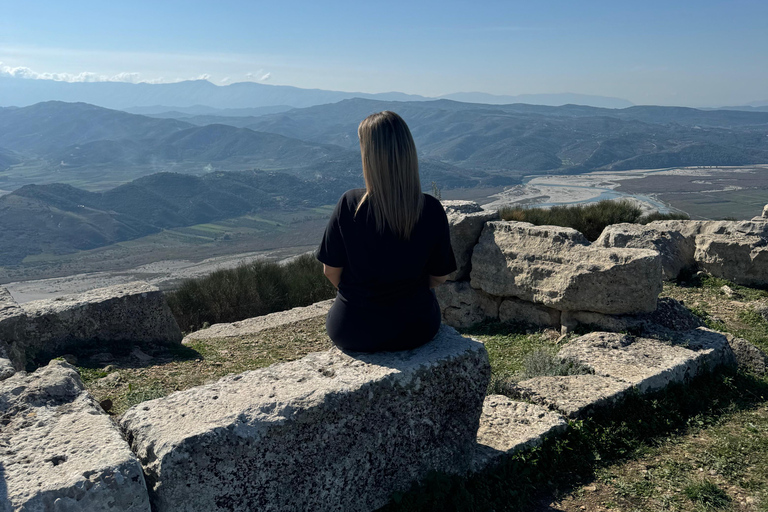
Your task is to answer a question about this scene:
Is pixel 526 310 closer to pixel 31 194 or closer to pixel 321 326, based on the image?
pixel 321 326

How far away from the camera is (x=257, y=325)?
385 inches

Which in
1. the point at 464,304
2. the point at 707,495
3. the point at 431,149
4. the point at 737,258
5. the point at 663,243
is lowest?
Result: the point at 464,304

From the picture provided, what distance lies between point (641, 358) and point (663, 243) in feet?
17.3

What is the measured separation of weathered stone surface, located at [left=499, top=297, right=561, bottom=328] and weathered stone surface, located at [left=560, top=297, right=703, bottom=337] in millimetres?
590

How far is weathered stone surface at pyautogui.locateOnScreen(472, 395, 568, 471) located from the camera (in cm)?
356

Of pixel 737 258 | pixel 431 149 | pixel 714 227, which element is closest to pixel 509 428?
pixel 737 258

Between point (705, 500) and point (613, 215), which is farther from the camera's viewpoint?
point (613, 215)

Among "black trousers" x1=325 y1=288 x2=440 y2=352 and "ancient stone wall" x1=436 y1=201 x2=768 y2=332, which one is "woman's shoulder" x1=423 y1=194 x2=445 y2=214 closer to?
"black trousers" x1=325 y1=288 x2=440 y2=352

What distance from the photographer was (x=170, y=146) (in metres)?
176

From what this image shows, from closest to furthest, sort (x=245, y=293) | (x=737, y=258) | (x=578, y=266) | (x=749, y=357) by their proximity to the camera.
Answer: (x=749, y=357), (x=578, y=266), (x=737, y=258), (x=245, y=293)

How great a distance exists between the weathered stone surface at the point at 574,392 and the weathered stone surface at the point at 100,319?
553 centimetres

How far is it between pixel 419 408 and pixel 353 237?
3.69 ft

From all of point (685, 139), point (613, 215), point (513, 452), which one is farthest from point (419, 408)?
point (685, 139)

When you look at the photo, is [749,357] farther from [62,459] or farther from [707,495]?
[62,459]
